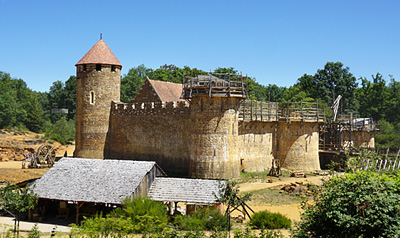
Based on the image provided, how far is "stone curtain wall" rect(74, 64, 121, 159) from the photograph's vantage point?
112ft

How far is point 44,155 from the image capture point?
127 ft

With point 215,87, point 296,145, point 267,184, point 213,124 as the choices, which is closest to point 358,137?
point 296,145

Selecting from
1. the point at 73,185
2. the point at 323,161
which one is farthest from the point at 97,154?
the point at 323,161

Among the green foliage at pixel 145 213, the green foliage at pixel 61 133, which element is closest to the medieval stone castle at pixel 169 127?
the green foliage at pixel 145 213

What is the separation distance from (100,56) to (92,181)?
16.0 metres

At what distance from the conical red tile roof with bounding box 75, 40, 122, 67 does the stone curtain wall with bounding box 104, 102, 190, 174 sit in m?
3.60

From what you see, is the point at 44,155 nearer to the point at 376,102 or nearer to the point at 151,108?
the point at 151,108

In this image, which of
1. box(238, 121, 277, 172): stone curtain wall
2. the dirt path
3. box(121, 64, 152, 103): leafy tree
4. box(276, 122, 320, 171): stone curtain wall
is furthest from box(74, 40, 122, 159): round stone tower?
box(121, 64, 152, 103): leafy tree

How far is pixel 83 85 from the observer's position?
34.4 metres

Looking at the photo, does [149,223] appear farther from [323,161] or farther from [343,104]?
[343,104]

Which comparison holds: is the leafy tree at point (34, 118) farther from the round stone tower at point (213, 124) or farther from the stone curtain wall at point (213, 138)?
the stone curtain wall at point (213, 138)

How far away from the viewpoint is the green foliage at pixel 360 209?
12.9 metres

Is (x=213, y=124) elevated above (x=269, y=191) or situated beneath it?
elevated above

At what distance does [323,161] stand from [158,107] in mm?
16615
